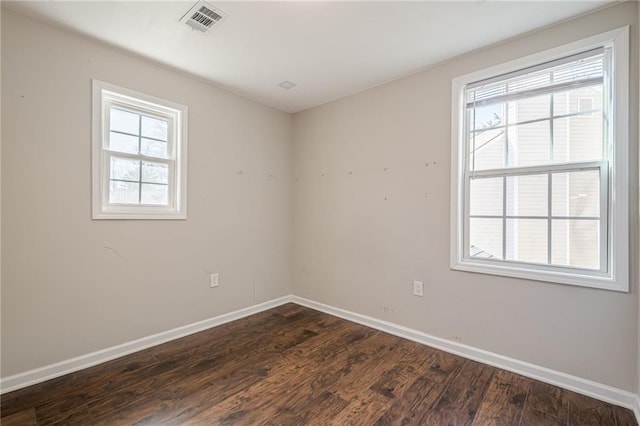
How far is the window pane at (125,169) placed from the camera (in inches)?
93.7

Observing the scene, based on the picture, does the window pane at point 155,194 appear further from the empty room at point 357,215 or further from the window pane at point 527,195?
the window pane at point 527,195

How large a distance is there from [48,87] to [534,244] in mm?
3750

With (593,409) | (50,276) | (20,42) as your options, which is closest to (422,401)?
(593,409)

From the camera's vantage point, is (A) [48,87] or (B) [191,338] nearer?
(A) [48,87]

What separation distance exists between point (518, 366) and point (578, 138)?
1.71 m

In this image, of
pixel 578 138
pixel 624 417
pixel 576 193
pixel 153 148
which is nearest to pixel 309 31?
pixel 153 148

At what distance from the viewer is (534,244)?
7.07 ft

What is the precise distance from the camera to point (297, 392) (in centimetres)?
189

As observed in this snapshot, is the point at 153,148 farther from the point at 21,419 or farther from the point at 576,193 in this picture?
the point at 576,193

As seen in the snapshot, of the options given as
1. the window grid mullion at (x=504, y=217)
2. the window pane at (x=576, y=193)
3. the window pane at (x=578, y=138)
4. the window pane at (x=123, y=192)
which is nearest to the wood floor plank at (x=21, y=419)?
the window pane at (x=123, y=192)

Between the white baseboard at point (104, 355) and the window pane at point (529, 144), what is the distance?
9.98 feet

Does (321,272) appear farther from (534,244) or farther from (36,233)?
(36,233)

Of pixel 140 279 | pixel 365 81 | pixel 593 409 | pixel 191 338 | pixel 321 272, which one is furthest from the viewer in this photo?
pixel 321 272

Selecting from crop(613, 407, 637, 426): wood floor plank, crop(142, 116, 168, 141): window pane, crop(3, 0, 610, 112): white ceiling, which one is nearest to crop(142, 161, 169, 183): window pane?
crop(142, 116, 168, 141): window pane
